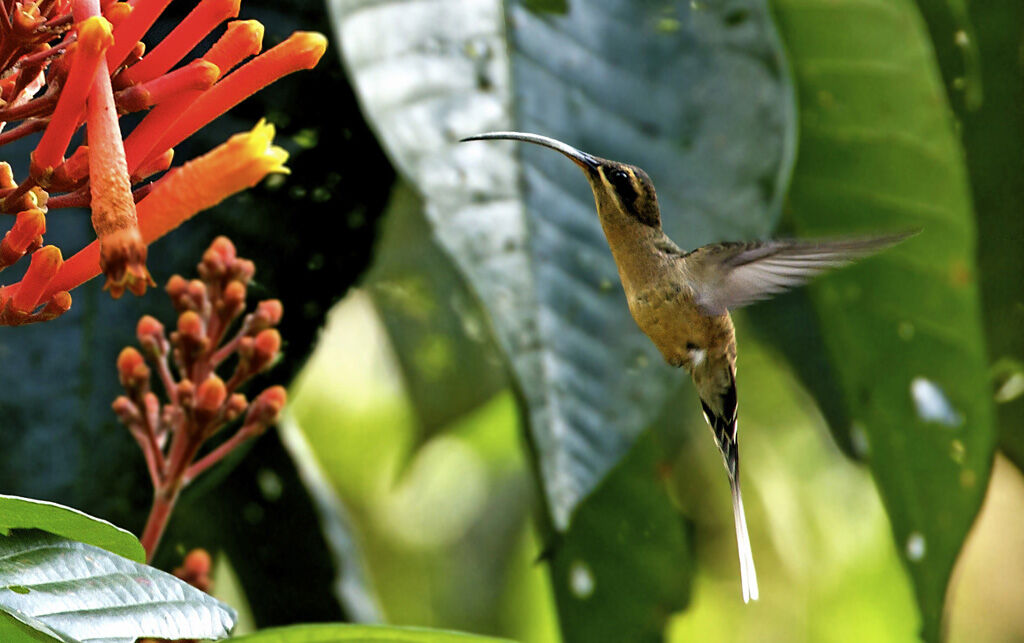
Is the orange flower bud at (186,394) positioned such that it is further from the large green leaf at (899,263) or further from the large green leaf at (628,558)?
the large green leaf at (899,263)

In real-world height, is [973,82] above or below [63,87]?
below

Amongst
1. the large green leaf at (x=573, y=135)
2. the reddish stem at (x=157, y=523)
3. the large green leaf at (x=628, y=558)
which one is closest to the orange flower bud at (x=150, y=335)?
the reddish stem at (x=157, y=523)

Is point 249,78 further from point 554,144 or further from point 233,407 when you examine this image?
point 554,144

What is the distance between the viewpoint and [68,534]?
0.58 meters

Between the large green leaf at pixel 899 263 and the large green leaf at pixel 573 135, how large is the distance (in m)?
0.35

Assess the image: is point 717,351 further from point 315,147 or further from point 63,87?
point 63,87

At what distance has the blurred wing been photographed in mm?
1019

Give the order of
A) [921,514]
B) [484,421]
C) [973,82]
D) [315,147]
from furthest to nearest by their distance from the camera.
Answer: [484,421] < [973,82] < [921,514] < [315,147]

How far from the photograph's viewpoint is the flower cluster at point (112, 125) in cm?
50

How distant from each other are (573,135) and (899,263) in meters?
0.57

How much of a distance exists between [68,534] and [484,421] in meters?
1.57

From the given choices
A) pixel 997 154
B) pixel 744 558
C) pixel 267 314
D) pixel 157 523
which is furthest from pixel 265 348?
pixel 997 154

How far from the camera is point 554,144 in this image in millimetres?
995

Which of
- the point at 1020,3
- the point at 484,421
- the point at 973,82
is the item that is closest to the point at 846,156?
the point at 973,82
